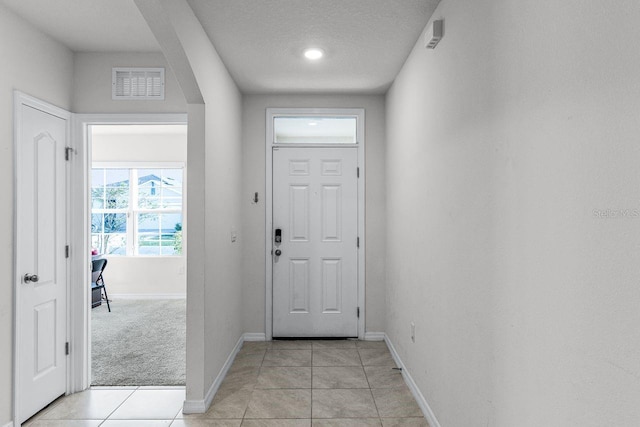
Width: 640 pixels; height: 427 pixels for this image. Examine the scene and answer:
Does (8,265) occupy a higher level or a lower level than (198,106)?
lower

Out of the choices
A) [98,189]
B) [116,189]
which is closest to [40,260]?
[116,189]

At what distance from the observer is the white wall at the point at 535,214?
977mm

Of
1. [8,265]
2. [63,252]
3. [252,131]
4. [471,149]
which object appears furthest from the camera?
[252,131]

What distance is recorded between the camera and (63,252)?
9.67 feet

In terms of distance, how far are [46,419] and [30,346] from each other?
484 millimetres

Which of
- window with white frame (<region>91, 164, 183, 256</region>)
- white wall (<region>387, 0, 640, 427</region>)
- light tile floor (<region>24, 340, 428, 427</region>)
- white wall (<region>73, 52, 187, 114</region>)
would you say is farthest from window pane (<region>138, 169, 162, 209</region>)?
white wall (<region>387, 0, 640, 427</region>)

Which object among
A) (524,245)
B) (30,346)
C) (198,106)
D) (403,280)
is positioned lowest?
(30,346)

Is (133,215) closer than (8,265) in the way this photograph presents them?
No

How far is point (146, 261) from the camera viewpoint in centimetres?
632

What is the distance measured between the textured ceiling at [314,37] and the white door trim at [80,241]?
3.54 ft

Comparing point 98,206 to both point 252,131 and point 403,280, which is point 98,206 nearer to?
point 252,131

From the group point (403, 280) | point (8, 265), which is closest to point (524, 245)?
point (403, 280)

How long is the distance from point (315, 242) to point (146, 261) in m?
3.41

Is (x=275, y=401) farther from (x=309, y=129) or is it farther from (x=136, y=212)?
(x=136, y=212)
